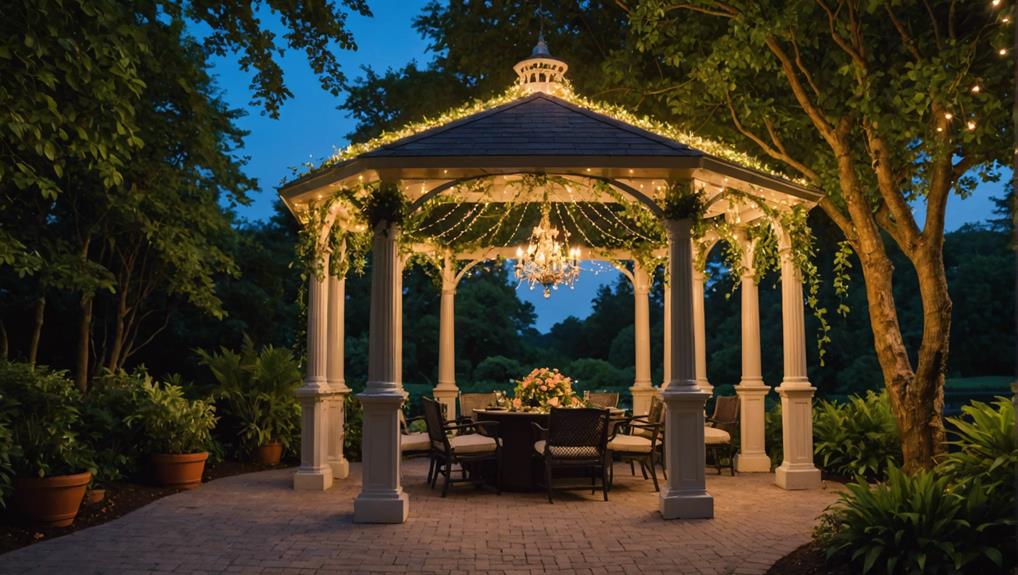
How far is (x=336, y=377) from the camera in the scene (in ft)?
32.6

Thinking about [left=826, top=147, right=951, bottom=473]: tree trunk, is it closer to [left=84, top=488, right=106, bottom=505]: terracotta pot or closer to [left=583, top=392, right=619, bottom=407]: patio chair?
[left=583, top=392, right=619, bottom=407]: patio chair

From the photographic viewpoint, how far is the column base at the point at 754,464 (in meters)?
10.6

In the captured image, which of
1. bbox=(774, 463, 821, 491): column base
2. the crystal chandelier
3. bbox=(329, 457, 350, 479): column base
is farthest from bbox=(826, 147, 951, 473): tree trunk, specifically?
Answer: bbox=(329, 457, 350, 479): column base

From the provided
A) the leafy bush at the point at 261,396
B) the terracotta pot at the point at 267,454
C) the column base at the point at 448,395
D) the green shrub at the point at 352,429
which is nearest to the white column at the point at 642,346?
the column base at the point at 448,395

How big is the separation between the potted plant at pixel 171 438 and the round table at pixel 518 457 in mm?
3421

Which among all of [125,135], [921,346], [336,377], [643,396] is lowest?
[643,396]

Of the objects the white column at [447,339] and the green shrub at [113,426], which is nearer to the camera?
the green shrub at [113,426]

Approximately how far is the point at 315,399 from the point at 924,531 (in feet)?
20.4

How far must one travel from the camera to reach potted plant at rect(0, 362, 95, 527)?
6.84m

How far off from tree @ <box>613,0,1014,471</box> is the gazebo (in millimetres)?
1144

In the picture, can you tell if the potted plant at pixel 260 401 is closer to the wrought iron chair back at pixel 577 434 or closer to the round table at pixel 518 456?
the round table at pixel 518 456

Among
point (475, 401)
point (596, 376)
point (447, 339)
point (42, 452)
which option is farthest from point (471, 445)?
point (596, 376)

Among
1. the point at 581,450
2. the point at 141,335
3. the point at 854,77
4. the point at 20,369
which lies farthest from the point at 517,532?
the point at 141,335

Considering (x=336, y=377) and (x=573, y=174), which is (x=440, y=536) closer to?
(x=573, y=174)
